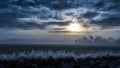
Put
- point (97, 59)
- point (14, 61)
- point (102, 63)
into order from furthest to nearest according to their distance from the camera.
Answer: point (97, 59) < point (102, 63) < point (14, 61)

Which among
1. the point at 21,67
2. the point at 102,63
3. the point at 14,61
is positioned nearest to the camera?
the point at 21,67

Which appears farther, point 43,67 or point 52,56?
point 52,56

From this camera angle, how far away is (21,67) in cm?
1622

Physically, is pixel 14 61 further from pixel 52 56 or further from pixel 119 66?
pixel 119 66

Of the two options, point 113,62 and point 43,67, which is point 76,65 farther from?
point 113,62

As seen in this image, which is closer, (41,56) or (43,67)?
(43,67)

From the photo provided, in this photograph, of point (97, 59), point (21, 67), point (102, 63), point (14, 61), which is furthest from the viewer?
point (97, 59)

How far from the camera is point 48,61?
18.2m

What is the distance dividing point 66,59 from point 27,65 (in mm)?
3916

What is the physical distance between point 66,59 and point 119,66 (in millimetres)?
4067

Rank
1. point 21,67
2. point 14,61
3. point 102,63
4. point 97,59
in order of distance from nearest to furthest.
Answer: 1. point 21,67
2. point 14,61
3. point 102,63
4. point 97,59

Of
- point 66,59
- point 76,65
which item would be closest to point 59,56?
point 66,59

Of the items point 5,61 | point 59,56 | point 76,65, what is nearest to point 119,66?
point 76,65

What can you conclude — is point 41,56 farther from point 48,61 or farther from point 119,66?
point 119,66
